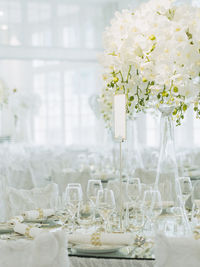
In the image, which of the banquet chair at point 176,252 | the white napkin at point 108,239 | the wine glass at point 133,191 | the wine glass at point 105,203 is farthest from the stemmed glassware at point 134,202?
the banquet chair at point 176,252

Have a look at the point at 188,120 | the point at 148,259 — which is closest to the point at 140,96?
the point at 148,259

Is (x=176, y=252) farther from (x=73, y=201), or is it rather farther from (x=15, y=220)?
(x=15, y=220)

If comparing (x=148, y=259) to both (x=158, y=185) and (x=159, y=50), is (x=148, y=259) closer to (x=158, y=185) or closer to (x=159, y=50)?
(x=158, y=185)

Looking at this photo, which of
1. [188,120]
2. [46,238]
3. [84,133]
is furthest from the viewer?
[84,133]

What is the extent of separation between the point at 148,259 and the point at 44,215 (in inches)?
35.8

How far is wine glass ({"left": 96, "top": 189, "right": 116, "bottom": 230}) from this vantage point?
7.06 feet

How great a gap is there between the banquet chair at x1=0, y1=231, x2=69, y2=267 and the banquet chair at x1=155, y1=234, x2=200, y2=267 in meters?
0.33

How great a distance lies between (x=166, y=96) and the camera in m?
1.95

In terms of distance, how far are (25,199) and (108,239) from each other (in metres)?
1.27

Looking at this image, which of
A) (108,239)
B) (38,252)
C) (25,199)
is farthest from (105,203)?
(25,199)

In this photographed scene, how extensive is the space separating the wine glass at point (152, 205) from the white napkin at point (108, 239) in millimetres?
155

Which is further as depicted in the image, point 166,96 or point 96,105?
point 96,105

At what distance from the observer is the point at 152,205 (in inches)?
79.4

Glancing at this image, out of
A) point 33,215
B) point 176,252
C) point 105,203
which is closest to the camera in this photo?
point 176,252
